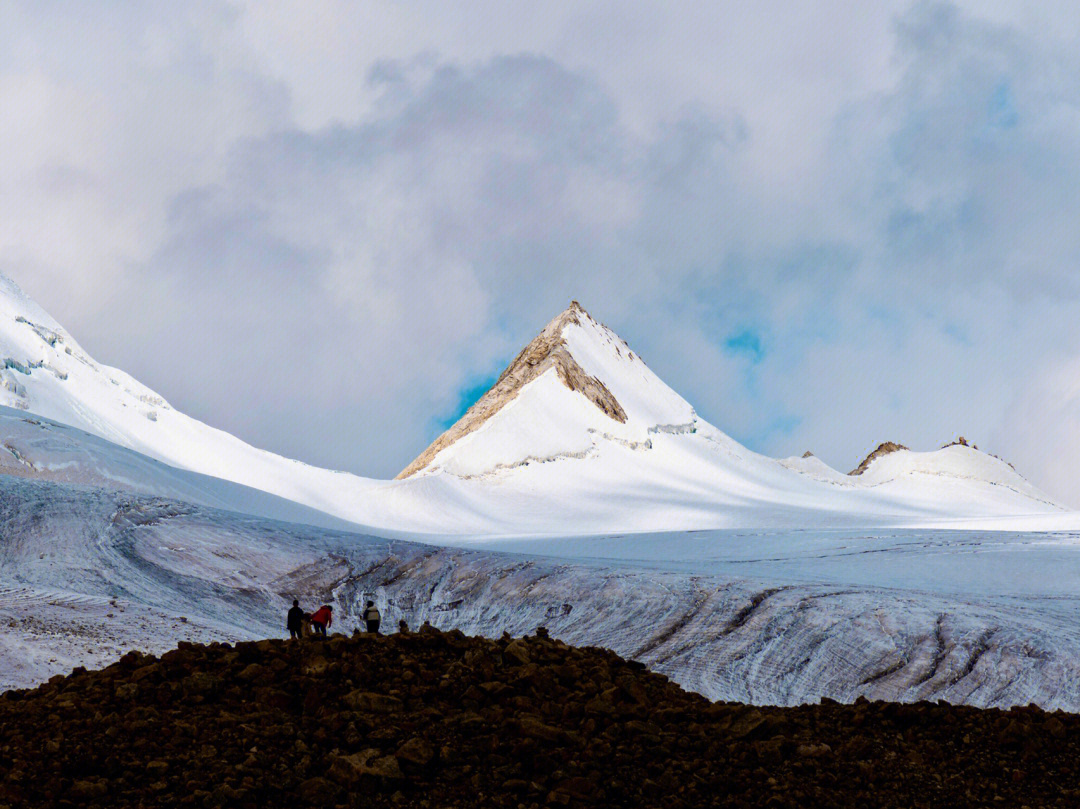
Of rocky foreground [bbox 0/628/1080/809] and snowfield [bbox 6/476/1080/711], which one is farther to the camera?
snowfield [bbox 6/476/1080/711]

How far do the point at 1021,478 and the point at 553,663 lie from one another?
90592 millimetres

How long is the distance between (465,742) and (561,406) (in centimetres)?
5812

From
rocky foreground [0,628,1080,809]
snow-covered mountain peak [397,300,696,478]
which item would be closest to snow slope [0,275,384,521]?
snow-covered mountain peak [397,300,696,478]

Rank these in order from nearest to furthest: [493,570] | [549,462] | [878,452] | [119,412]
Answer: [493,570] < [119,412] < [549,462] < [878,452]

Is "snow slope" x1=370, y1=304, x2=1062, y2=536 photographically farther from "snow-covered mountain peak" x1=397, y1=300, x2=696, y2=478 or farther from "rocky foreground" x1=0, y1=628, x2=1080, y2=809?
"rocky foreground" x1=0, y1=628, x2=1080, y2=809

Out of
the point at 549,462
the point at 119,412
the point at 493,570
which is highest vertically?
the point at 549,462

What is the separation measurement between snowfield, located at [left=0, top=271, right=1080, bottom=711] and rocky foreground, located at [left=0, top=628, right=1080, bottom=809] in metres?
4.33

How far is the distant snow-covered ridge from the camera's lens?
1724 inches

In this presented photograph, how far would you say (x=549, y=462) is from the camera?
192 feet

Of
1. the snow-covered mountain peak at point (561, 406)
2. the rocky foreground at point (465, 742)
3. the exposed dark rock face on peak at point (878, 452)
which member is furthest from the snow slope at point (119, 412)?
the exposed dark rock face on peak at point (878, 452)

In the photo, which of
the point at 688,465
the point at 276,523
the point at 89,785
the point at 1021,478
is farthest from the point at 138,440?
the point at 1021,478

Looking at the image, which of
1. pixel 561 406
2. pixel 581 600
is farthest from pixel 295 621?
pixel 561 406

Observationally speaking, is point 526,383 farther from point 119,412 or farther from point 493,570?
point 493,570

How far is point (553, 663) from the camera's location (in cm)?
953
